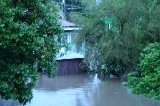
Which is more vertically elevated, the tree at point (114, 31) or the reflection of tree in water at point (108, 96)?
the tree at point (114, 31)

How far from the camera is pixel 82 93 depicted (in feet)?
64.8

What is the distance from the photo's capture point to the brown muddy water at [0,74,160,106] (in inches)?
655

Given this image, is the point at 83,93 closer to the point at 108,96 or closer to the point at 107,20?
the point at 108,96

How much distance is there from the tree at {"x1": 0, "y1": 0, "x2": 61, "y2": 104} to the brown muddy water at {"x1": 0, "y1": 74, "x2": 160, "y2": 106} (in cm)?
544

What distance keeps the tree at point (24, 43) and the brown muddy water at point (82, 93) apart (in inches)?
214

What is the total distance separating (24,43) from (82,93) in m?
10.7

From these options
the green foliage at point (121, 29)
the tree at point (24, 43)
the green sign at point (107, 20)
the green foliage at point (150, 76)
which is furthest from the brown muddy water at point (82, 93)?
the tree at point (24, 43)

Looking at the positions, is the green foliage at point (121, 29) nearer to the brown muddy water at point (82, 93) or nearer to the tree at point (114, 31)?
the tree at point (114, 31)

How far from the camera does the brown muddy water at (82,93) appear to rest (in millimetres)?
16625

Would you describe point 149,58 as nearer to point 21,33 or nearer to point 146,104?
point 146,104

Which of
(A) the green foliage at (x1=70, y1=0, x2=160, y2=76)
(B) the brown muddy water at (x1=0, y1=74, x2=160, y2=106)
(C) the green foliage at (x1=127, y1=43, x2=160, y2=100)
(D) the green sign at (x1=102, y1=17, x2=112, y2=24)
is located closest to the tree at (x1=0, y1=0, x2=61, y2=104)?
(B) the brown muddy water at (x1=0, y1=74, x2=160, y2=106)

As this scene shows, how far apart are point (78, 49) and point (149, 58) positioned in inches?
403

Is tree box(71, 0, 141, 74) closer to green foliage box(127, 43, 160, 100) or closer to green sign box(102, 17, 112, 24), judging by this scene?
green sign box(102, 17, 112, 24)

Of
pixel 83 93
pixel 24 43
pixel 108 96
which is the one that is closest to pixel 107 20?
pixel 83 93
